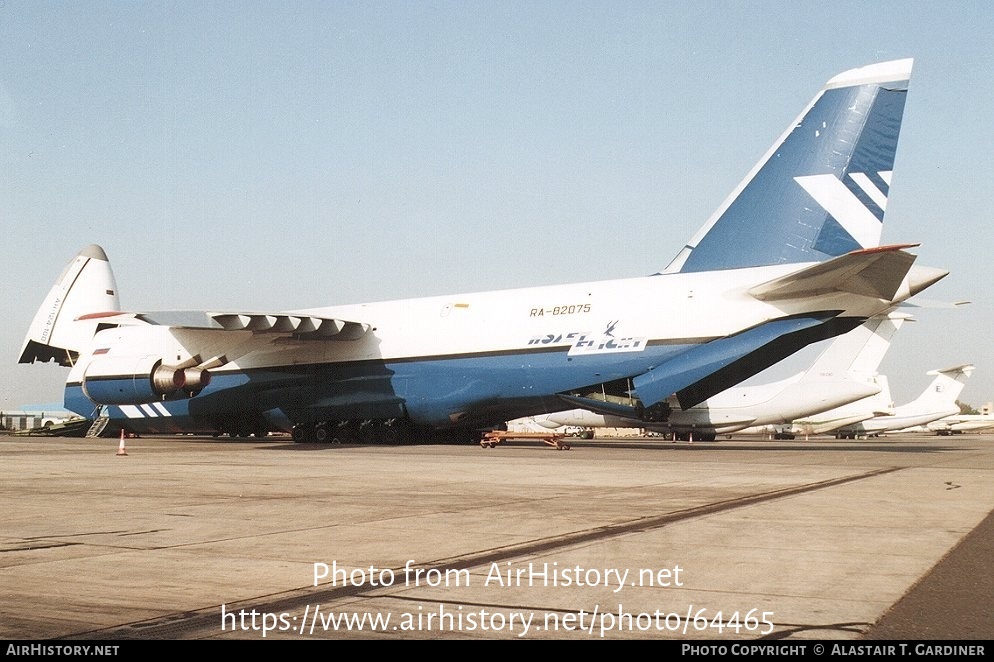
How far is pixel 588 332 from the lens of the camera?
27516mm

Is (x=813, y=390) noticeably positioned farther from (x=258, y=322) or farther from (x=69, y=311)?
(x=69, y=311)

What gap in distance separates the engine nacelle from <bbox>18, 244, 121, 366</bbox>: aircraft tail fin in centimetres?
570

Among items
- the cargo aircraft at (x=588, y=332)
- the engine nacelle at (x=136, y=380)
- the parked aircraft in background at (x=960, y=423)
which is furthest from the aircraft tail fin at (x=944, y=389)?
the engine nacelle at (x=136, y=380)

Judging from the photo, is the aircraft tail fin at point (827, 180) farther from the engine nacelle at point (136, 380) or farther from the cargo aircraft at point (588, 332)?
the engine nacelle at point (136, 380)

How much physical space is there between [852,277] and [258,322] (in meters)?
17.2

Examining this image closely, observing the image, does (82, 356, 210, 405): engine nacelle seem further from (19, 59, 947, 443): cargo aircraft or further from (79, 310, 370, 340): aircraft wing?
(79, 310, 370, 340): aircraft wing

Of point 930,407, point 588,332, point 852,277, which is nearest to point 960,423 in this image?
point 930,407

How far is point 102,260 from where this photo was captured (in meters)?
38.5

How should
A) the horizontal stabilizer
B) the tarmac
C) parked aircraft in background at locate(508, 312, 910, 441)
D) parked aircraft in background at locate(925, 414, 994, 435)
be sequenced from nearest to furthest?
the tarmac
the horizontal stabilizer
parked aircraft in background at locate(508, 312, 910, 441)
parked aircraft in background at locate(925, 414, 994, 435)

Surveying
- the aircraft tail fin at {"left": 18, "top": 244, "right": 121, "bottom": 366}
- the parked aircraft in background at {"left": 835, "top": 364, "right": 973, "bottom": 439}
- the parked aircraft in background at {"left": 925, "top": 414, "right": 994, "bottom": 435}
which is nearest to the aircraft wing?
the aircraft tail fin at {"left": 18, "top": 244, "right": 121, "bottom": 366}

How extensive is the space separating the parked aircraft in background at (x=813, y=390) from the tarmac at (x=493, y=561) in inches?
1021

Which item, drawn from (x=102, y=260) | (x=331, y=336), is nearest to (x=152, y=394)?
(x=331, y=336)

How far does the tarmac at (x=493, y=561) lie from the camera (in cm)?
480

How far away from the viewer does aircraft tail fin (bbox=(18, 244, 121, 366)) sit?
3725 cm
